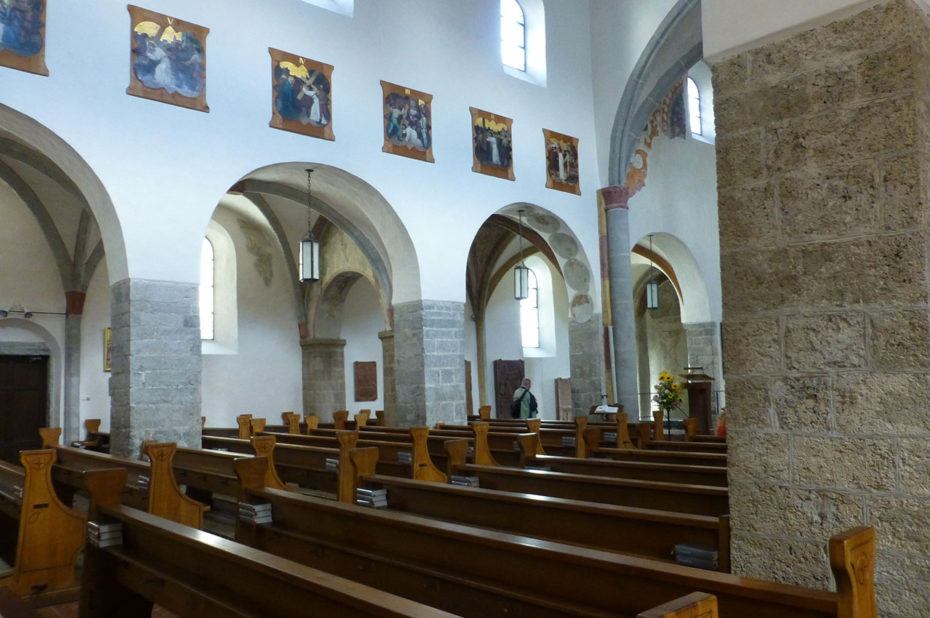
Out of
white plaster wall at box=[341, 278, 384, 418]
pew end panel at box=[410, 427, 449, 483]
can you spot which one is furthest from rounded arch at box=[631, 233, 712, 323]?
pew end panel at box=[410, 427, 449, 483]

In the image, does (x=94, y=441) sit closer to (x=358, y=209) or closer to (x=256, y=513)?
(x=358, y=209)

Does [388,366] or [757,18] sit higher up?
[757,18]

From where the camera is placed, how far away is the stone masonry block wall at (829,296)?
8.16 ft

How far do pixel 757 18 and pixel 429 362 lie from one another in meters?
8.72

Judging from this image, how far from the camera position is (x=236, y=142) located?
30.4 feet

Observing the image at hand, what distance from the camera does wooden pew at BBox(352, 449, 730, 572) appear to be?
316 centimetres

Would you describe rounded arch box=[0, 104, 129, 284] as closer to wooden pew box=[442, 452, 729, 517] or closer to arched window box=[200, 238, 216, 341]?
wooden pew box=[442, 452, 729, 517]

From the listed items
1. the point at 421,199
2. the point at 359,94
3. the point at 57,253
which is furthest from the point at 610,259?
the point at 57,253

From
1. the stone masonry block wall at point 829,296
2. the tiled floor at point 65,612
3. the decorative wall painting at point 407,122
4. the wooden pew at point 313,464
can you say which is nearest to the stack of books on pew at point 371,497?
the wooden pew at point 313,464

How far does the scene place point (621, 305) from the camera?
1336 cm

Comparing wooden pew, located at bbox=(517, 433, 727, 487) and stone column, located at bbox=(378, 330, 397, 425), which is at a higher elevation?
stone column, located at bbox=(378, 330, 397, 425)

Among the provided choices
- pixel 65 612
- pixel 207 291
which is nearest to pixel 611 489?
pixel 65 612

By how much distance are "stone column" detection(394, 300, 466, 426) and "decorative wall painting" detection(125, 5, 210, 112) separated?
4.24 metres

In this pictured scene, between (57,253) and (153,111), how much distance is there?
6.74 meters
